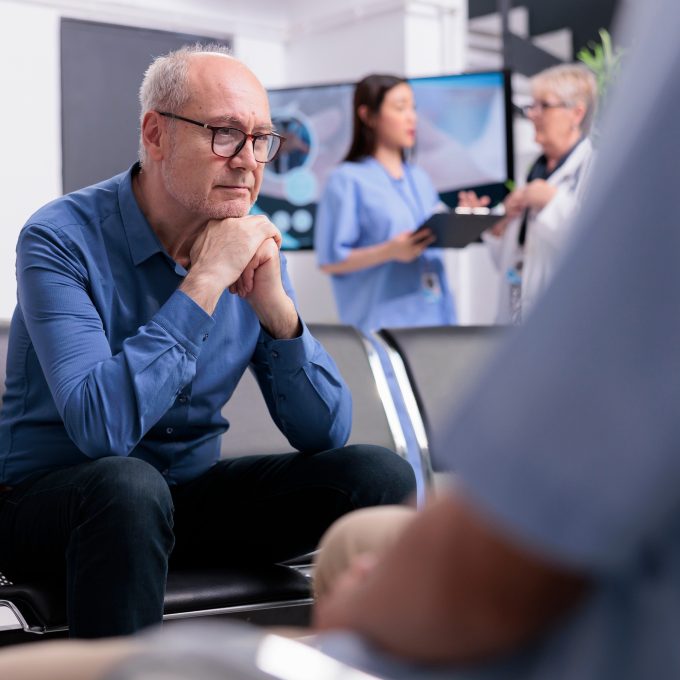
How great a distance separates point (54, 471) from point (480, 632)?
1.49 m

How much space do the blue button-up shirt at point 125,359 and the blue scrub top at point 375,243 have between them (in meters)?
2.23

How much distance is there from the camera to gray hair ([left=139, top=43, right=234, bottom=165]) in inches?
84.9

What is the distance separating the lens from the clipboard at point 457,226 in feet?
13.9

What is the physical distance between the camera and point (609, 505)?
436 millimetres

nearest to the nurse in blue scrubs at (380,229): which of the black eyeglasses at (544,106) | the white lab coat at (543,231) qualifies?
the white lab coat at (543,231)

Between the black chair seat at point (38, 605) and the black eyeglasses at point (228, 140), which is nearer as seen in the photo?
the black chair seat at point (38, 605)

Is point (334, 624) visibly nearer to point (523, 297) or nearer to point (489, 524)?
point (489, 524)

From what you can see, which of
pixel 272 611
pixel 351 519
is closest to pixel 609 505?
pixel 351 519

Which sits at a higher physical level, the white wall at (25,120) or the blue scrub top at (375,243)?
the white wall at (25,120)

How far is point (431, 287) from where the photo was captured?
462cm

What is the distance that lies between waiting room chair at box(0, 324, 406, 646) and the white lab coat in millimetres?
1336

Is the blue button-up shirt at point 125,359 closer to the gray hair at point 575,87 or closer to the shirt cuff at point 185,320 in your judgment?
the shirt cuff at point 185,320

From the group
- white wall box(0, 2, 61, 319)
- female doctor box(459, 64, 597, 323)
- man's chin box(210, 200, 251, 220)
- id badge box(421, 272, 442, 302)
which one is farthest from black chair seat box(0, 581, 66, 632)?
white wall box(0, 2, 61, 319)

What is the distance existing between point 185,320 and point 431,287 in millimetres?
2784
